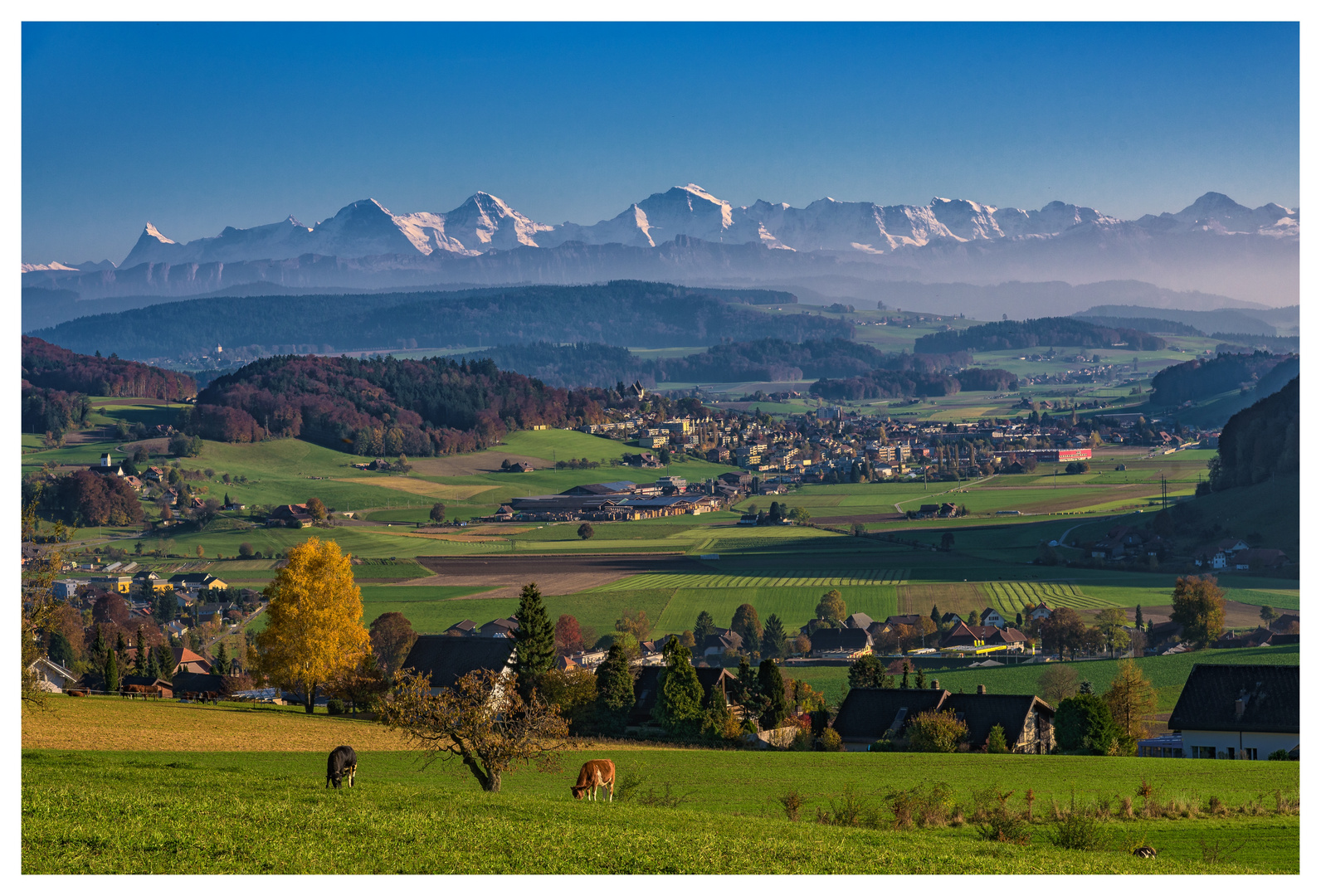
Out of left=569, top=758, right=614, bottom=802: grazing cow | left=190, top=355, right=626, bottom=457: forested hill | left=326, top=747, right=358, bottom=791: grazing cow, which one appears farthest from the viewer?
left=190, top=355, right=626, bottom=457: forested hill

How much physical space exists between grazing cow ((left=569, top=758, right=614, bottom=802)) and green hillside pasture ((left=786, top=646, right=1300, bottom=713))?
28.0 meters

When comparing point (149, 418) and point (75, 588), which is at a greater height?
point (149, 418)

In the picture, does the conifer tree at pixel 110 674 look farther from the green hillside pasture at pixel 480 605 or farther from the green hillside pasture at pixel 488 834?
the green hillside pasture at pixel 488 834

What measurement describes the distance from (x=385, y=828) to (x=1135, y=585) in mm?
66839

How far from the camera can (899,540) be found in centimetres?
8538

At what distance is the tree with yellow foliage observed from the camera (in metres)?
32.4

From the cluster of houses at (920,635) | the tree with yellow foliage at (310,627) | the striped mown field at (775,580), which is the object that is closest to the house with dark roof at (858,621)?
the cluster of houses at (920,635)

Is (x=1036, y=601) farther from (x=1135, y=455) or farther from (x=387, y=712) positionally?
(x=1135, y=455)

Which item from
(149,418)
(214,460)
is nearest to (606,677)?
(214,460)

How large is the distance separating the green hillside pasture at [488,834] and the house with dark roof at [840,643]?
124ft

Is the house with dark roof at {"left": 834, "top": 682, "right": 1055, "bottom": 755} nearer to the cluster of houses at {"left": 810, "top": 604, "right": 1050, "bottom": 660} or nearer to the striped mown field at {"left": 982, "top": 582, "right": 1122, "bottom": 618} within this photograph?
the cluster of houses at {"left": 810, "top": 604, "right": 1050, "bottom": 660}

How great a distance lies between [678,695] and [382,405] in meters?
118

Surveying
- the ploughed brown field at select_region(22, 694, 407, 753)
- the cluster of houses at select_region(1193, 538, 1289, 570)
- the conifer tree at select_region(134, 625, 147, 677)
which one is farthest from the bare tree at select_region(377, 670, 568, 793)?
the cluster of houses at select_region(1193, 538, 1289, 570)
